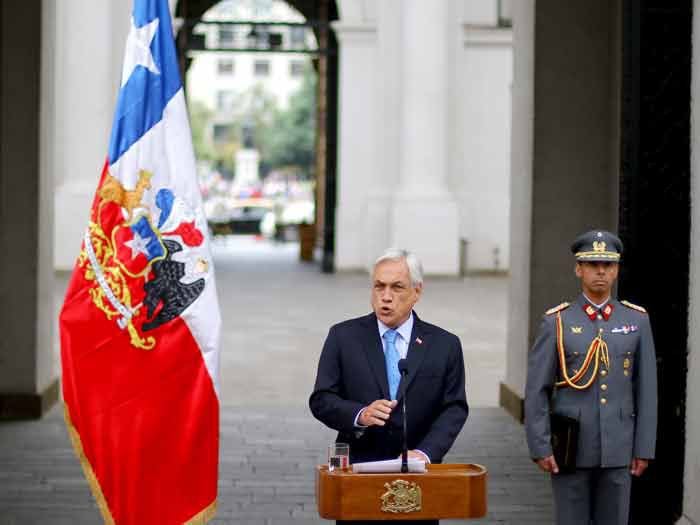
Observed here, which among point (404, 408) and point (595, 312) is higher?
point (595, 312)

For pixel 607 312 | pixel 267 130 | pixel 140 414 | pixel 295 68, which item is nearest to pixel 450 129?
pixel 140 414

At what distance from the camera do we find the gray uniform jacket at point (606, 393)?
18.0 feet

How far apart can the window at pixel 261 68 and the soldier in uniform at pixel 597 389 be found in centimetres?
12572

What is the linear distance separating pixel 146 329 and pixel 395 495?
1.98 m

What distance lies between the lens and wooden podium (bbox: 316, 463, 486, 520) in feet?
14.3

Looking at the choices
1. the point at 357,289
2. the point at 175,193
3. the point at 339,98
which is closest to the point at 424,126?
the point at 339,98

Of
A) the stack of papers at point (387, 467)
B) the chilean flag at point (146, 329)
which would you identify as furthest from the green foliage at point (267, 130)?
the stack of papers at point (387, 467)

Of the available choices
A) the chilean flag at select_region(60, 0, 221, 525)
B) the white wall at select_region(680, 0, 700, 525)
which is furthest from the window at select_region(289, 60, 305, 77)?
the chilean flag at select_region(60, 0, 221, 525)

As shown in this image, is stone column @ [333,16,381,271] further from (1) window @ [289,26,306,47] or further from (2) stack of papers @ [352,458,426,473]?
Answer: (1) window @ [289,26,306,47]

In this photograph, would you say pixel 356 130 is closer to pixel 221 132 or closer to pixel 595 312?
pixel 595 312

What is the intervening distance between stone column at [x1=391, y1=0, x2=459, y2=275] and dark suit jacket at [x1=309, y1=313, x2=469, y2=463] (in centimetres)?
2196

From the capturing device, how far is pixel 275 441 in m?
10.4

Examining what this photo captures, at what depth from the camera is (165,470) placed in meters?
5.96

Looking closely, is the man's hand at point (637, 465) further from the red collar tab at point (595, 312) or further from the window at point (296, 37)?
the window at point (296, 37)
